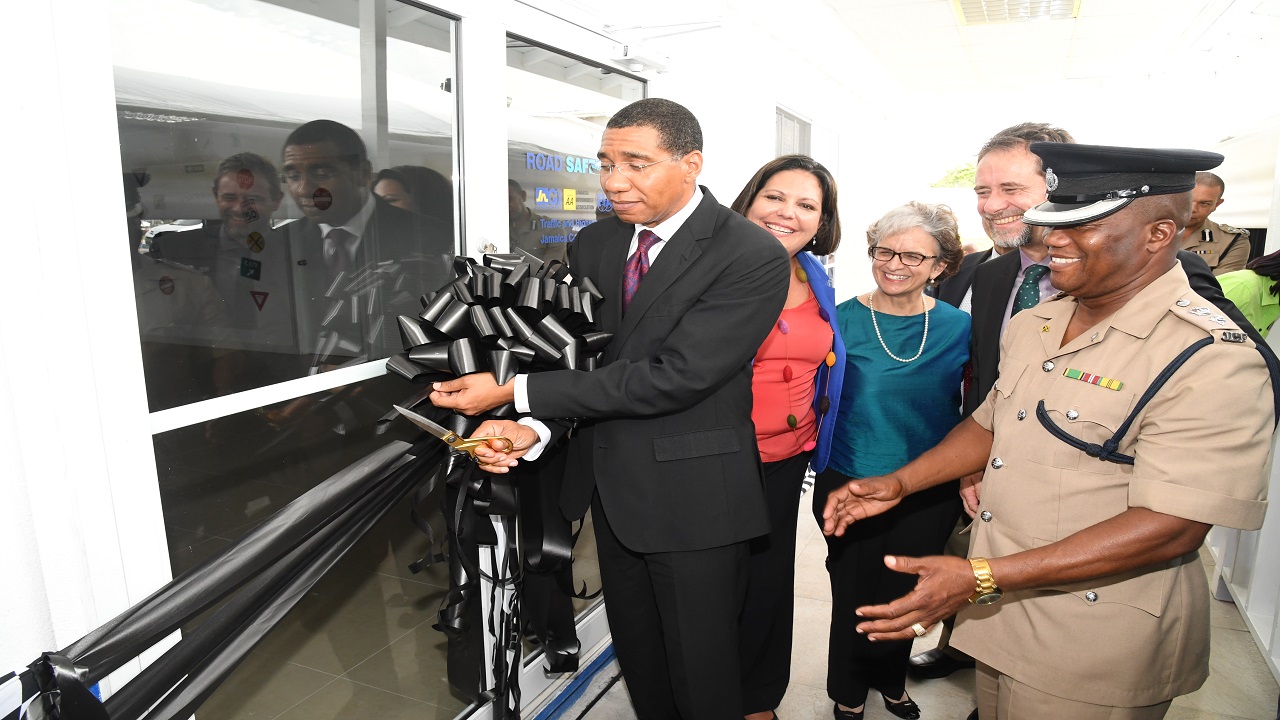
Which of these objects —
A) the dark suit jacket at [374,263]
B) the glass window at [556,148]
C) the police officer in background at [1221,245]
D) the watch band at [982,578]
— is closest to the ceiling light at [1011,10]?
the police officer in background at [1221,245]

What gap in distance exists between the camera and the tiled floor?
2.84 m

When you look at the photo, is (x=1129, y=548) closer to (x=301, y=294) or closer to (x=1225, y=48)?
(x=301, y=294)

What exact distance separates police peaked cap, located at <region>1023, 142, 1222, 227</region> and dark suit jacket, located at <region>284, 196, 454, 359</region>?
1.51 m

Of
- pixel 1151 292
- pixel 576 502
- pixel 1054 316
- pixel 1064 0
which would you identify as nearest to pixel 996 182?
pixel 1054 316

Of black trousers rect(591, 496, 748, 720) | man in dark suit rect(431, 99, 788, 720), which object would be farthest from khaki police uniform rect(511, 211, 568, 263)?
black trousers rect(591, 496, 748, 720)

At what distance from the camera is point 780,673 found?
274 centimetres

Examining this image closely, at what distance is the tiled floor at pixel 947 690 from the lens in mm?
2844

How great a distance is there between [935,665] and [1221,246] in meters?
3.35

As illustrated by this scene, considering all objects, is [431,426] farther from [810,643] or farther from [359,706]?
[810,643]

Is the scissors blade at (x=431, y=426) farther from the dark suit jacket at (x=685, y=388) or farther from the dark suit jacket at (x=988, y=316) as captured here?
the dark suit jacket at (x=988, y=316)

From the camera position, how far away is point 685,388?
1.85 m

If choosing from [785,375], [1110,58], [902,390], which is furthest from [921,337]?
[1110,58]

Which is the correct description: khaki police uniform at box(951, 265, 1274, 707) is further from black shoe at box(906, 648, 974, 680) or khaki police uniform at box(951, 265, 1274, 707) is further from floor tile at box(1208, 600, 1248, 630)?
floor tile at box(1208, 600, 1248, 630)

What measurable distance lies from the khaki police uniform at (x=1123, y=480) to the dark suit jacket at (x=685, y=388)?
1.95ft
